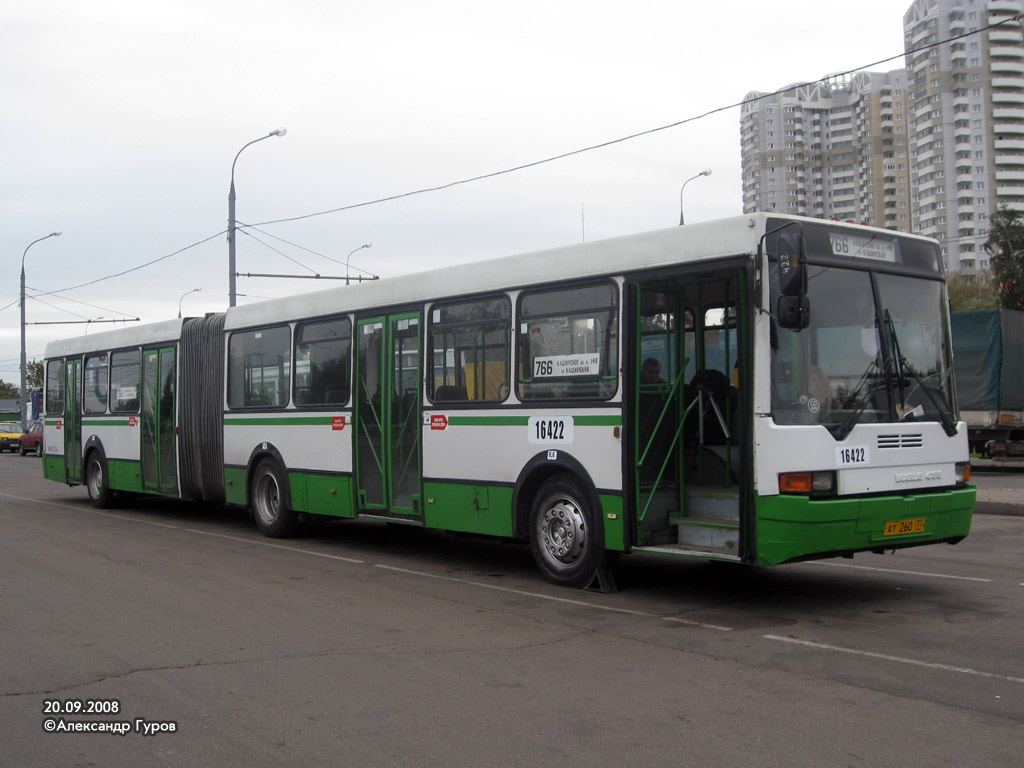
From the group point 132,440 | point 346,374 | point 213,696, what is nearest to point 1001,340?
point 346,374

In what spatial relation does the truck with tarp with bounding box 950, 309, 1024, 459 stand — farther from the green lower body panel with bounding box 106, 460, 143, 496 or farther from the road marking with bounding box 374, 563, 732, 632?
the green lower body panel with bounding box 106, 460, 143, 496

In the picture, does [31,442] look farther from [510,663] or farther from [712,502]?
[510,663]

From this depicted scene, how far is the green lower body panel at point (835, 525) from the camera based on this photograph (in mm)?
7676

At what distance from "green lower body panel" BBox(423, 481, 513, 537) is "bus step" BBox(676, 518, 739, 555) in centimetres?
185

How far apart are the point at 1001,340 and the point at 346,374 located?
1555cm

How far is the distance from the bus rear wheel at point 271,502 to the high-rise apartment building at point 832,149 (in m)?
135

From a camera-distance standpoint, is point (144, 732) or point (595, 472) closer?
point (144, 732)

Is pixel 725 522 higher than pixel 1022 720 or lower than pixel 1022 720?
higher

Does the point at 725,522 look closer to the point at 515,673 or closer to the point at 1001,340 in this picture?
the point at 515,673

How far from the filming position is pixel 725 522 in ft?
28.0

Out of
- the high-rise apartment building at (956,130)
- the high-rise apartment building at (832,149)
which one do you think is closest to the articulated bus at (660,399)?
the high-rise apartment building at (956,130)

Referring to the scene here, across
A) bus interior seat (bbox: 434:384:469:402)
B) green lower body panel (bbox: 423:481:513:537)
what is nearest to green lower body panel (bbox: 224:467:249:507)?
green lower body panel (bbox: 423:481:513:537)

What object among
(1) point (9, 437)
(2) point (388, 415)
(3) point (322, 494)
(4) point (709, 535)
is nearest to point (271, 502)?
(3) point (322, 494)

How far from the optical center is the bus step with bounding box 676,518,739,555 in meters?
8.26
